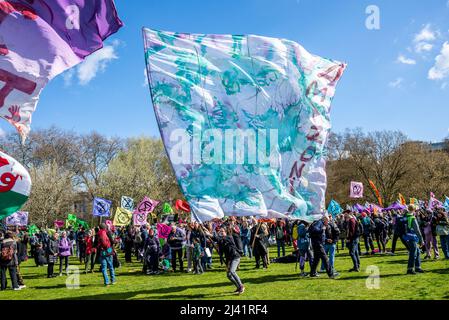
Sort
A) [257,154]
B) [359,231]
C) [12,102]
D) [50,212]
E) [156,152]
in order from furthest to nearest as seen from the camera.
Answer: [156,152] → [50,212] → [359,231] → [257,154] → [12,102]

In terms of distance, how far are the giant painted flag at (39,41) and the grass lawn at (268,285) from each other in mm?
6991

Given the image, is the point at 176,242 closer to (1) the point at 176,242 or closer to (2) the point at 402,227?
(1) the point at 176,242

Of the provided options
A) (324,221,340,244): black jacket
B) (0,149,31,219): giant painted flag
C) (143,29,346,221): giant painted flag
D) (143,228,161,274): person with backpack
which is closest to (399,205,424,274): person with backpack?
(324,221,340,244): black jacket

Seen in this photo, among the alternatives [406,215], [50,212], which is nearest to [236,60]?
[406,215]

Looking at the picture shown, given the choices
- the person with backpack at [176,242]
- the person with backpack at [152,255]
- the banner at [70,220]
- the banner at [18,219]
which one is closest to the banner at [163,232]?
the person with backpack at [176,242]

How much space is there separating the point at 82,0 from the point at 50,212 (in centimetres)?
4841

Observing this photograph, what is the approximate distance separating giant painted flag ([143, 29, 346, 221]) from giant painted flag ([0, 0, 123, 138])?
Result: 1.06 metres

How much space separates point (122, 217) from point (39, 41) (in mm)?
21587

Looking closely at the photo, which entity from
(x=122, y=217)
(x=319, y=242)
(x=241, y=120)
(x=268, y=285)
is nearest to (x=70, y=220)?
(x=122, y=217)

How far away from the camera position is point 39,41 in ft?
→ 24.1

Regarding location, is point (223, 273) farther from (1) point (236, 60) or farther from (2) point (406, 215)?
(1) point (236, 60)

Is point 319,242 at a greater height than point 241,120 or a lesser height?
lesser

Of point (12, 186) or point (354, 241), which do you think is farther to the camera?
point (354, 241)

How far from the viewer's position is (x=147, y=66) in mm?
7730
